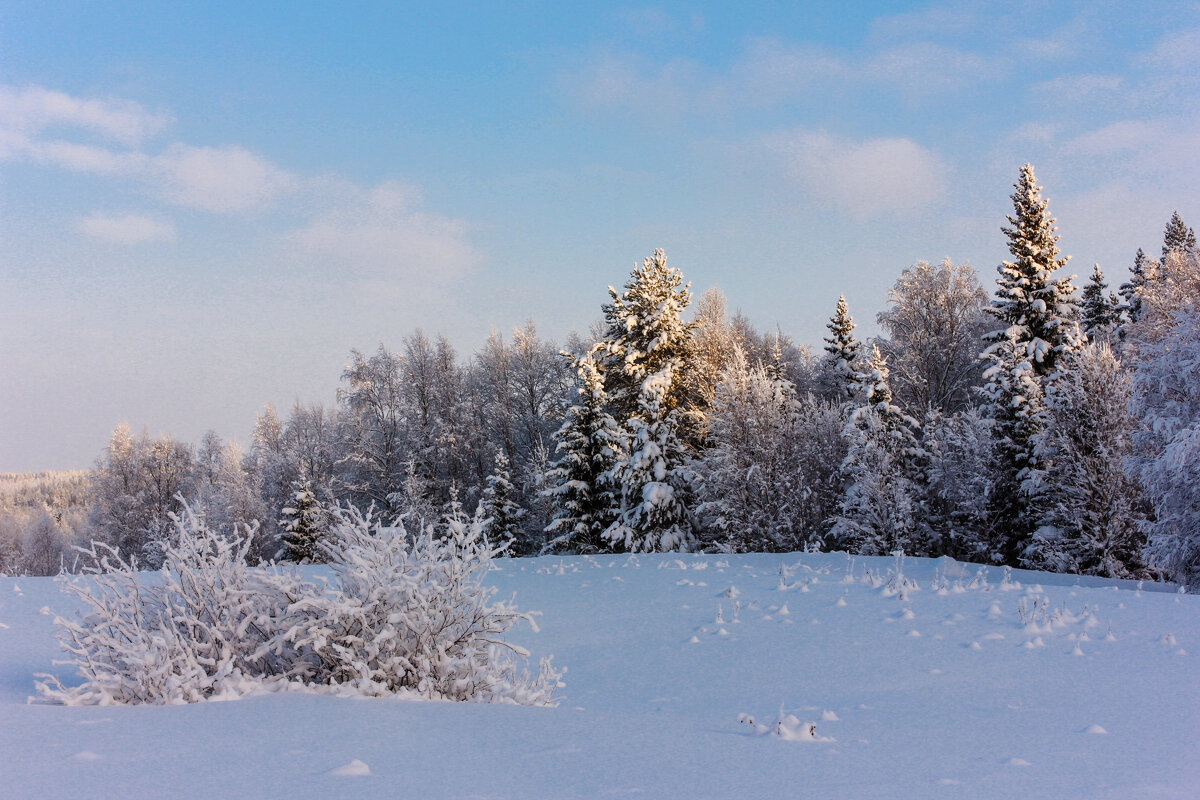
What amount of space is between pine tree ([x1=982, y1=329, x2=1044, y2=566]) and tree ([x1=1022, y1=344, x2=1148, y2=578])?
1.04 m

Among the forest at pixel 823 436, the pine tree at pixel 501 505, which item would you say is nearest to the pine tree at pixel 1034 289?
the forest at pixel 823 436

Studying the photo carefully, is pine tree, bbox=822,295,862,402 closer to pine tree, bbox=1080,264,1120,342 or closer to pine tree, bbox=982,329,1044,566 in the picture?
pine tree, bbox=982,329,1044,566

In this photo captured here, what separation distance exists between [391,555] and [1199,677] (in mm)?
6668

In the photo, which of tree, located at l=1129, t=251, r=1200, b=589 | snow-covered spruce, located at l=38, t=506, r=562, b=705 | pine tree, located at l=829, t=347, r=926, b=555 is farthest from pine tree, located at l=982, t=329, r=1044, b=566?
snow-covered spruce, located at l=38, t=506, r=562, b=705

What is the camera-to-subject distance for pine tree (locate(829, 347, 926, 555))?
2639cm

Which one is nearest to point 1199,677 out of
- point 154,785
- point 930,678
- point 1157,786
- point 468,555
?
point 930,678

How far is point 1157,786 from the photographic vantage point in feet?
12.6

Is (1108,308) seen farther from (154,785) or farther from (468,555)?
(154,785)

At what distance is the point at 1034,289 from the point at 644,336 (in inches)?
612

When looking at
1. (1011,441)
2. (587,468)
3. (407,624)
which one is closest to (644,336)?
(587,468)

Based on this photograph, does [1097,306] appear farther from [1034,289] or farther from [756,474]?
[756,474]

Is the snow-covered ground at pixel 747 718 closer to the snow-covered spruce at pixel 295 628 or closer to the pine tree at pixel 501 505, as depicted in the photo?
the snow-covered spruce at pixel 295 628

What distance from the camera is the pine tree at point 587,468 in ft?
96.8

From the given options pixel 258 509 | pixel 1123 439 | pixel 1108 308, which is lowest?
pixel 258 509
